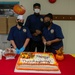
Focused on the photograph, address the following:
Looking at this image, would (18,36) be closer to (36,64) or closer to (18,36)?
(18,36)

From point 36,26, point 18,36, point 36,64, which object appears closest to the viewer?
point 36,64

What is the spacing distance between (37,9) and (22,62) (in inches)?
64.5

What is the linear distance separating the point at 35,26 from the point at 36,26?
0.06ft

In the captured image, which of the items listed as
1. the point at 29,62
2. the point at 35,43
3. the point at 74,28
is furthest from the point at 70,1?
the point at 29,62

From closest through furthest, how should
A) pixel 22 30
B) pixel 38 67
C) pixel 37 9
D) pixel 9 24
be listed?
1. pixel 38 67
2. pixel 22 30
3. pixel 37 9
4. pixel 9 24

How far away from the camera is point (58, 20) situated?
3.74 m

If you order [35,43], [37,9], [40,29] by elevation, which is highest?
[37,9]

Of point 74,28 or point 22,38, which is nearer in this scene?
point 22,38

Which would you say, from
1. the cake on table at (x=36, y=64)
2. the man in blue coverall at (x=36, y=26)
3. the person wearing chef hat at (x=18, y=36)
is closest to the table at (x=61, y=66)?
the cake on table at (x=36, y=64)

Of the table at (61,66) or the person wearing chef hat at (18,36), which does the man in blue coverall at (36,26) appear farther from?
the table at (61,66)

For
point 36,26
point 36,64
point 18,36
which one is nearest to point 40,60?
point 36,64

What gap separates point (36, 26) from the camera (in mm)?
3051

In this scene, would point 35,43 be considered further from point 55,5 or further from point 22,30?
point 55,5

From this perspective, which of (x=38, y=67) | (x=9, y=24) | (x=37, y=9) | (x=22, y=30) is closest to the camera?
(x=38, y=67)
